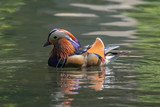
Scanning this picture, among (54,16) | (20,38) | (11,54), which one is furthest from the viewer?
(54,16)

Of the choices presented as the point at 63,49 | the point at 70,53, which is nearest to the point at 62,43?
the point at 63,49

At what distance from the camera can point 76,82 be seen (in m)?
9.81

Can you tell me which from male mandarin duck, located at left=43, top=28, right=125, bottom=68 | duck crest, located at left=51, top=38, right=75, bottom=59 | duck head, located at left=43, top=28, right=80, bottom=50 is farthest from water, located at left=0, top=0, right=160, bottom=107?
duck head, located at left=43, top=28, right=80, bottom=50

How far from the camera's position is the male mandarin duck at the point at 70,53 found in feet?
36.3

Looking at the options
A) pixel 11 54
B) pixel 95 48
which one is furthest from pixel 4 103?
pixel 11 54

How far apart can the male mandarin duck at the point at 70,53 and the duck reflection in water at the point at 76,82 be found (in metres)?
0.19

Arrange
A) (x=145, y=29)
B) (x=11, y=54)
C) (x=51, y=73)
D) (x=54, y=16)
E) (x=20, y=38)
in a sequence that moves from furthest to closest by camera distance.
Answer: (x=54, y=16), (x=145, y=29), (x=20, y=38), (x=11, y=54), (x=51, y=73)

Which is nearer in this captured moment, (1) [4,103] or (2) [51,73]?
(1) [4,103]

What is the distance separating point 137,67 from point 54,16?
777 centimetres

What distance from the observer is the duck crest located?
36.6 ft

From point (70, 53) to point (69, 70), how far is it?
411 mm

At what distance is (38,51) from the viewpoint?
13188 millimetres

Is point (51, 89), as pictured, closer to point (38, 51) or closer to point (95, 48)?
point (95, 48)

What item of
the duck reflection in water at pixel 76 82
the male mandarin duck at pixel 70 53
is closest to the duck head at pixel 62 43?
the male mandarin duck at pixel 70 53
